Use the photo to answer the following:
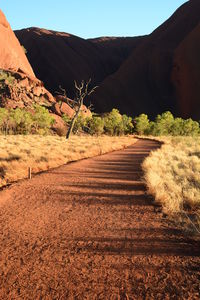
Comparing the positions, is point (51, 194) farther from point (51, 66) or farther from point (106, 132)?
point (51, 66)

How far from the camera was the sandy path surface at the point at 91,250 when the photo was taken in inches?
124

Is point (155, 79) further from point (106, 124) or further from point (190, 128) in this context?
point (190, 128)

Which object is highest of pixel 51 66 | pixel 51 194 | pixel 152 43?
pixel 152 43

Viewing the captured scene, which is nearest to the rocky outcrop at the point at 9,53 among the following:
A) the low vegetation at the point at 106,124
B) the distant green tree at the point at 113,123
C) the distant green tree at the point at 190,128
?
the low vegetation at the point at 106,124

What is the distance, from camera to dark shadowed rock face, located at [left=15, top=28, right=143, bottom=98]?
11969 cm

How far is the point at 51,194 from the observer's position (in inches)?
305

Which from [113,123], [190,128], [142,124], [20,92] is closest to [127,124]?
[142,124]

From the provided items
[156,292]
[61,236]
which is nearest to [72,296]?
[156,292]

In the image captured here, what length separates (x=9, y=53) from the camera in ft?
233

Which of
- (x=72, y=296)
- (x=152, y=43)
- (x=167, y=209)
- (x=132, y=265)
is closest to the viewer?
(x=72, y=296)

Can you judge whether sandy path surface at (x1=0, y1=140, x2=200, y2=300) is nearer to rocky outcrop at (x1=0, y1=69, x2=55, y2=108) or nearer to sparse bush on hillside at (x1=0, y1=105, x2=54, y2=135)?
sparse bush on hillside at (x1=0, y1=105, x2=54, y2=135)

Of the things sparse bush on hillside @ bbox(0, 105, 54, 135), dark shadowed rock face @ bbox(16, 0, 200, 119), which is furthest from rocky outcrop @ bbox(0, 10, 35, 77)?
dark shadowed rock face @ bbox(16, 0, 200, 119)

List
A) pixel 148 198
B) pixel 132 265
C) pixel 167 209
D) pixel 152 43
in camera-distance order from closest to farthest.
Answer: pixel 132 265 → pixel 167 209 → pixel 148 198 → pixel 152 43

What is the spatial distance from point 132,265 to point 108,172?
26.2 feet
